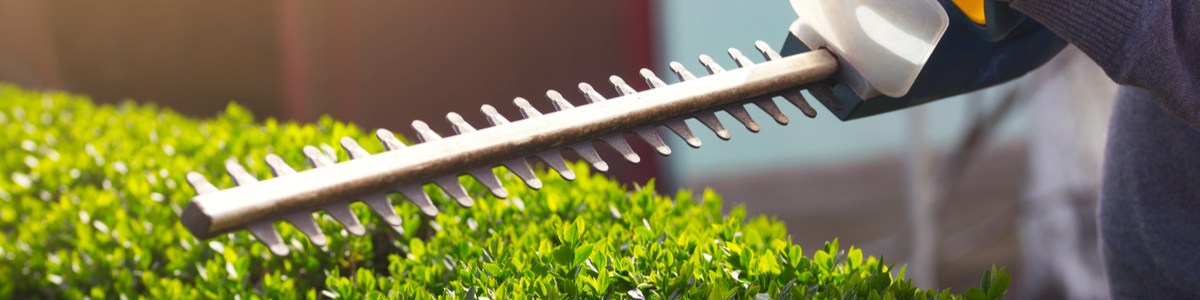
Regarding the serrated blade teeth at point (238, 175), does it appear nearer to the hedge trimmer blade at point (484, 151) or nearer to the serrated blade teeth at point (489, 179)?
the hedge trimmer blade at point (484, 151)

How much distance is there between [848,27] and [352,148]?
2.24 ft

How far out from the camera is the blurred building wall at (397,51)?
6.48 metres

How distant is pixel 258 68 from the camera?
23.4 feet

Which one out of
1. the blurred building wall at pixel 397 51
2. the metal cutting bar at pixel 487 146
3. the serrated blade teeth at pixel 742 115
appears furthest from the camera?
the blurred building wall at pixel 397 51

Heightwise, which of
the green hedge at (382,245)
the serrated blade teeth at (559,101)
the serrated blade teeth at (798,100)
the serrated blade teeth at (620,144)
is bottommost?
the green hedge at (382,245)

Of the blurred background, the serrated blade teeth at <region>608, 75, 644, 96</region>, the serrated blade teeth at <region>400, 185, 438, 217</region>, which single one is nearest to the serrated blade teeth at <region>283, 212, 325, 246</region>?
the serrated blade teeth at <region>400, 185, 438, 217</region>

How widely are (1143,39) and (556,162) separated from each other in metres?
0.71

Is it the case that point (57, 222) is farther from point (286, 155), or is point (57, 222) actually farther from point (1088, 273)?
point (1088, 273)

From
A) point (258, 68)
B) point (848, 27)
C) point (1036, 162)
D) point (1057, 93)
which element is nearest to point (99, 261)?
point (848, 27)

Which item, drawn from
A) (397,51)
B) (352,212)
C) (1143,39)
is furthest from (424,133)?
(397,51)

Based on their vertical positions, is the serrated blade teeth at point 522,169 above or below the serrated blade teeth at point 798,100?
above

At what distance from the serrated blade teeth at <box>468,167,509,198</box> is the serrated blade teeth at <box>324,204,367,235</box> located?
154 millimetres

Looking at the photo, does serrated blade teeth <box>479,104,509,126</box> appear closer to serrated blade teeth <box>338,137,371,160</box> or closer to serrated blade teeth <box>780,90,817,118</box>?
serrated blade teeth <box>338,137,371,160</box>

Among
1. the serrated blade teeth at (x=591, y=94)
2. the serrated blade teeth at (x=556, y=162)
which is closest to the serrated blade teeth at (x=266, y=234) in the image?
the serrated blade teeth at (x=556, y=162)
